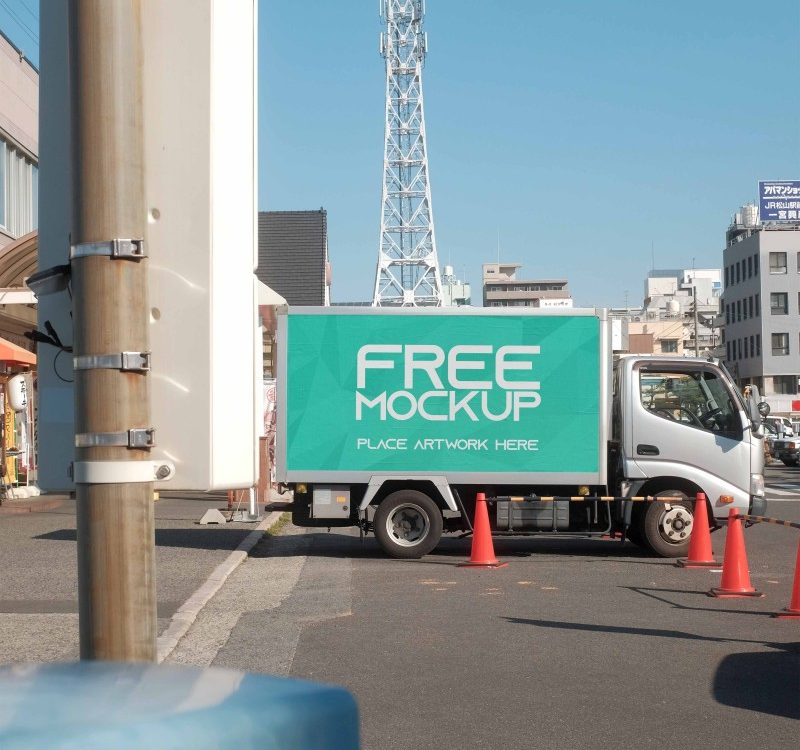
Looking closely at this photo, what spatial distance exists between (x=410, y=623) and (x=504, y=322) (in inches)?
235

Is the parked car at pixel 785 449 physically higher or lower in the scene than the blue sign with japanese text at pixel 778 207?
lower

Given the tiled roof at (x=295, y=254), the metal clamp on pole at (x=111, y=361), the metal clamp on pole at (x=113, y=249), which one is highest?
the tiled roof at (x=295, y=254)

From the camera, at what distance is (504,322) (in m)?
15.6

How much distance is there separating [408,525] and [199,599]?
15.2 feet

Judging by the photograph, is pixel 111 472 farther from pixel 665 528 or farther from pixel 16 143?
pixel 16 143

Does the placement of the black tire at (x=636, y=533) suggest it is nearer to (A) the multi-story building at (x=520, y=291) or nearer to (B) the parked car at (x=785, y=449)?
(B) the parked car at (x=785, y=449)

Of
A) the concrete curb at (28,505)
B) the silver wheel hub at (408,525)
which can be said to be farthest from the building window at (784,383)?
the silver wheel hub at (408,525)

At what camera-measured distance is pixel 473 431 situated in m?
15.7

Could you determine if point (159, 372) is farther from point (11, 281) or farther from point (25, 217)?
point (25, 217)

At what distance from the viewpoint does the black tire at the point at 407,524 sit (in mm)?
15516

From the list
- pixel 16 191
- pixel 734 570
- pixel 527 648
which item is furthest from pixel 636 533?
pixel 16 191

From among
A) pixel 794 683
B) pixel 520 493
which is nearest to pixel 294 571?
pixel 520 493

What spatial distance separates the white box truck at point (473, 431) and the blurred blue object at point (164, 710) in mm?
12955

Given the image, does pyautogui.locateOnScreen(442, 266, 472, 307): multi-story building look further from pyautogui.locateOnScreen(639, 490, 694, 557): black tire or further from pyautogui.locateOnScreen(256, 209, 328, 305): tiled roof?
pyautogui.locateOnScreen(639, 490, 694, 557): black tire
